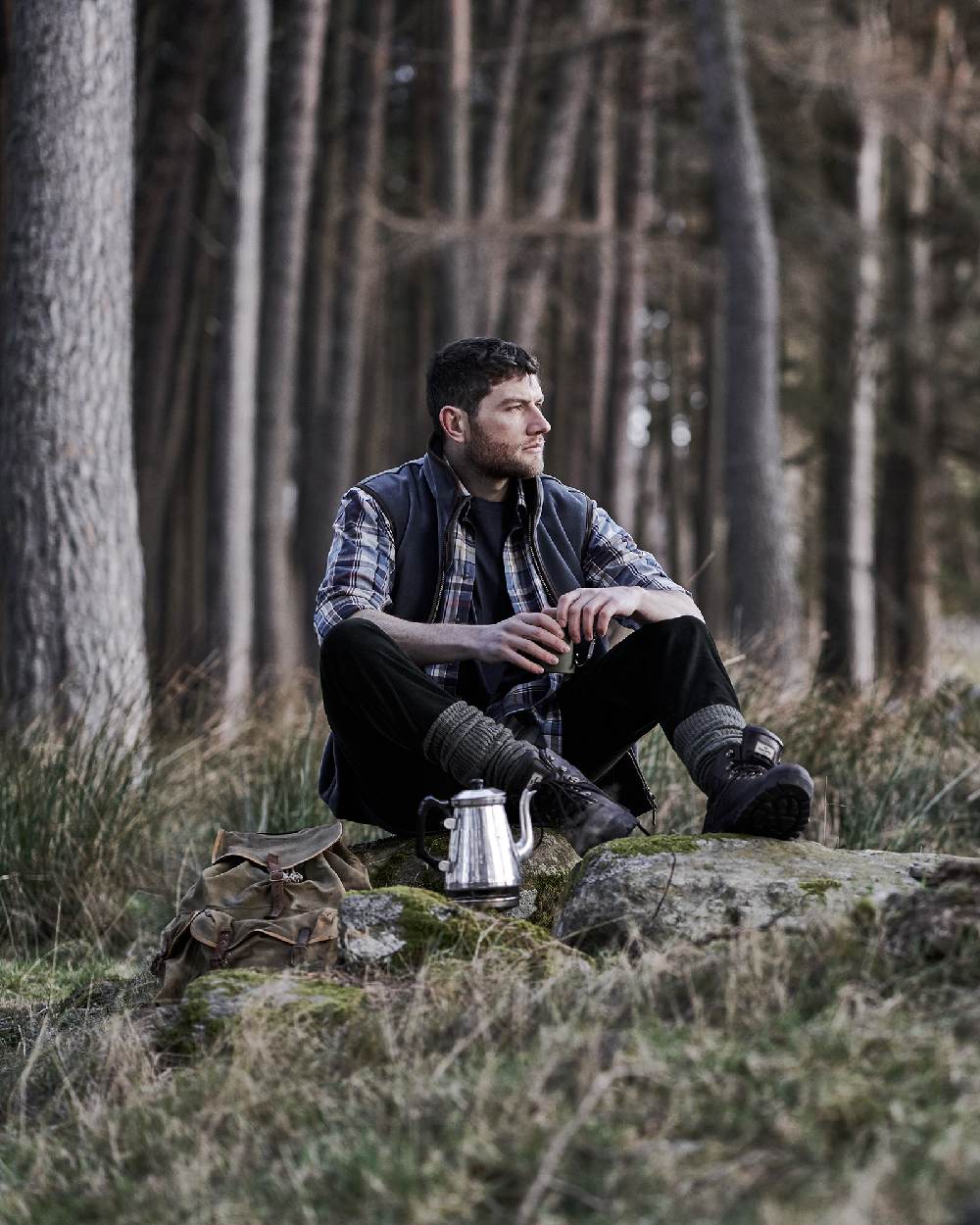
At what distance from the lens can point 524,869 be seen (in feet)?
14.2

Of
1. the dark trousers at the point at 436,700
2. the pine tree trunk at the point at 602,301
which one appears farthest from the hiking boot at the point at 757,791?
the pine tree trunk at the point at 602,301

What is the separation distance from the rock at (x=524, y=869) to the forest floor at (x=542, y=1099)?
0.71 meters

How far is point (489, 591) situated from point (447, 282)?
9.15 meters

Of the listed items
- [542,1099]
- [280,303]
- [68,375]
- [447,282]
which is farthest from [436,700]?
[447,282]

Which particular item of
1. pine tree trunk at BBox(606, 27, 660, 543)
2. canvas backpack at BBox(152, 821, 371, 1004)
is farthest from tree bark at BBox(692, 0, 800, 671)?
canvas backpack at BBox(152, 821, 371, 1004)

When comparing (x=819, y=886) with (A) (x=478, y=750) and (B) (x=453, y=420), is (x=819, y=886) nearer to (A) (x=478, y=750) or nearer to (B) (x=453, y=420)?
(A) (x=478, y=750)

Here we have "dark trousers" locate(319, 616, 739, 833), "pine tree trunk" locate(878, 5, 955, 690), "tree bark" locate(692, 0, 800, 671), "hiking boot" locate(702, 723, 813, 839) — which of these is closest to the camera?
"hiking boot" locate(702, 723, 813, 839)

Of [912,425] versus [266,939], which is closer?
[266,939]

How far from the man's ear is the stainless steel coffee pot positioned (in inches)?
48.3

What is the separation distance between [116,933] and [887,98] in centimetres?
1015

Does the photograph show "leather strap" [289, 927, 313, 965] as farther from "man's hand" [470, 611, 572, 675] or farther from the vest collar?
the vest collar

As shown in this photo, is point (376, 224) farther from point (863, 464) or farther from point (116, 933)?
point (116, 933)

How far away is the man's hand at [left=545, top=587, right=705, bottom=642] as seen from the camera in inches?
167

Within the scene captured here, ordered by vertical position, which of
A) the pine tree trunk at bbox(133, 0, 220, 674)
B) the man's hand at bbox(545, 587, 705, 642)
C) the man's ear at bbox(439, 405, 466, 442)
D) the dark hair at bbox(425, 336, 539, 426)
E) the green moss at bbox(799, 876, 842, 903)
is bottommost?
the green moss at bbox(799, 876, 842, 903)
